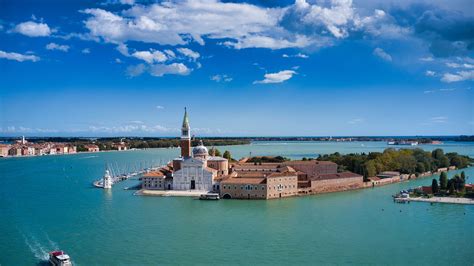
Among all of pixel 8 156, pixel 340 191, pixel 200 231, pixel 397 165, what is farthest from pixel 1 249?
pixel 8 156

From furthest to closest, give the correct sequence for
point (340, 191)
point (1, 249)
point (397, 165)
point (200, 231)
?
point (397, 165), point (340, 191), point (200, 231), point (1, 249)

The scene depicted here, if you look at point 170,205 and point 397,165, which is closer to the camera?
point 170,205

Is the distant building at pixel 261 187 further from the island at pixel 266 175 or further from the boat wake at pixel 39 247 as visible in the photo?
the boat wake at pixel 39 247

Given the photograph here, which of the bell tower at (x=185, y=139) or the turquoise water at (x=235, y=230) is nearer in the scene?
the turquoise water at (x=235, y=230)

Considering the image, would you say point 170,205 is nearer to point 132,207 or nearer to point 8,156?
point 132,207

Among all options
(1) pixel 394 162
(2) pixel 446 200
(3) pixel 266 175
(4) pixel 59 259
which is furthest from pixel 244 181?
(1) pixel 394 162

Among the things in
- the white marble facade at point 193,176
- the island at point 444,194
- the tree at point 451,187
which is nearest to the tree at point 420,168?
the island at point 444,194

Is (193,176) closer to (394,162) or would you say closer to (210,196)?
(210,196)

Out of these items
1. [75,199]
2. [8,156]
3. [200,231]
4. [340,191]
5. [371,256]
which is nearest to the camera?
[371,256]
